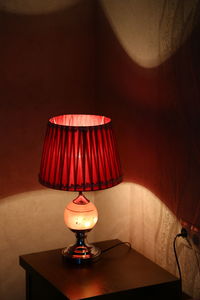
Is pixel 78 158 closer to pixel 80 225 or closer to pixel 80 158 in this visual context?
Answer: pixel 80 158

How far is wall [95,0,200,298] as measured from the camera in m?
1.94

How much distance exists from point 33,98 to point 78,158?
616 millimetres

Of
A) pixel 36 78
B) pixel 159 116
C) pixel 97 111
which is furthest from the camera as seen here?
pixel 97 111

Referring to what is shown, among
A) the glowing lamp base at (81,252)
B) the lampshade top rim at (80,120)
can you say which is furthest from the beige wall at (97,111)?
the glowing lamp base at (81,252)

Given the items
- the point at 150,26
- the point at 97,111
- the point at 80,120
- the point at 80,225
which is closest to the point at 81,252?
the point at 80,225

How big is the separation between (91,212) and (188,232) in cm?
39

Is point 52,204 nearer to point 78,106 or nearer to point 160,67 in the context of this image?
point 78,106

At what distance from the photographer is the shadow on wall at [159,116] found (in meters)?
1.93

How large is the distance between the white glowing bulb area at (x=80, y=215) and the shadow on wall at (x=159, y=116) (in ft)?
0.89

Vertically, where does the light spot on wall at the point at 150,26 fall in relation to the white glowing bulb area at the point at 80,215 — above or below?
above

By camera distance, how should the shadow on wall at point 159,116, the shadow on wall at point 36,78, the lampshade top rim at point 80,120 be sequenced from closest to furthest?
the shadow on wall at point 159,116 → the lampshade top rim at point 80,120 → the shadow on wall at point 36,78

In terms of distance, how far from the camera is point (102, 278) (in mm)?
2025

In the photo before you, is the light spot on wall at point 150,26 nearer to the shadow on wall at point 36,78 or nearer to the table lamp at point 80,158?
the shadow on wall at point 36,78

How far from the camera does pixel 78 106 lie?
8.62 feet
